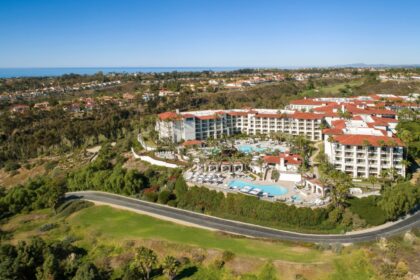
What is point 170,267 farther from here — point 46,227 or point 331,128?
point 331,128

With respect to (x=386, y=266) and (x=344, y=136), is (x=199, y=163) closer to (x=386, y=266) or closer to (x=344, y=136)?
(x=344, y=136)

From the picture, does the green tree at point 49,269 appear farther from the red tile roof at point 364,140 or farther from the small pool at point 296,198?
the red tile roof at point 364,140

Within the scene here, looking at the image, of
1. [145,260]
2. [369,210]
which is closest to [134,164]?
[145,260]

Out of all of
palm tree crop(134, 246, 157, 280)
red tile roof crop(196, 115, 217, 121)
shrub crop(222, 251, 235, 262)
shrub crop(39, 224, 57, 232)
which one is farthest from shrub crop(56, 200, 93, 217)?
red tile roof crop(196, 115, 217, 121)

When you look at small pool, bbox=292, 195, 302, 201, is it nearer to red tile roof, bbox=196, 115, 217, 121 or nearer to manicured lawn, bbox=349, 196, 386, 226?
manicured lawn, bbox=349, 196, 386, 226

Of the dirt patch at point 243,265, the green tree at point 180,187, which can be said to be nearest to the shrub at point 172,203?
the green tree at point 180,187
